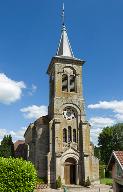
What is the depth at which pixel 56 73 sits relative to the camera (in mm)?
46094

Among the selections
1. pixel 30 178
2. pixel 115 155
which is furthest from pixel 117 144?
pixel 115 155

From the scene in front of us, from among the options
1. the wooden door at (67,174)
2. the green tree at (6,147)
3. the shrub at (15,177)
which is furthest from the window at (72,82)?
the shrub at (15,177)

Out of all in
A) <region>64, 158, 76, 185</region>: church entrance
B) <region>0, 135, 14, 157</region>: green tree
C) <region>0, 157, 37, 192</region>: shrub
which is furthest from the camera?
<region>0, 135, 14, 157</region>: green tree

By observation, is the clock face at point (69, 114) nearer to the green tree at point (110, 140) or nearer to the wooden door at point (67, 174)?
the wooden door at point (67, 174)

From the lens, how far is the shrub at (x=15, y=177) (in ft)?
90.2

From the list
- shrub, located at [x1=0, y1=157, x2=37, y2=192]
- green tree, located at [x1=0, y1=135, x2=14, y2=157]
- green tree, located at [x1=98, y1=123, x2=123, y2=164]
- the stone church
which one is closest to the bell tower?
the stone church

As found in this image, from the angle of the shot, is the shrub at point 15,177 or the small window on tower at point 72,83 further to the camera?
the small window on tower at point 72,83

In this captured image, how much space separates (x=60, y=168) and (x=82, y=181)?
3.82 metres

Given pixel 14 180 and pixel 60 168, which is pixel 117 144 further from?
pixel 14 180

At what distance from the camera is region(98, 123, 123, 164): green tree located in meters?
77.9

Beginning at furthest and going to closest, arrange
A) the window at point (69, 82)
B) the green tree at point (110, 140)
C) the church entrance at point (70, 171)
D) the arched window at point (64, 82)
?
the green tree at point (110, 140) → the arched window at point (64, 82) → the window at point (69, 82) → the church entrance at point (70, 171)

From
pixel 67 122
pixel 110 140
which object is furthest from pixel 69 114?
pixel 110 140

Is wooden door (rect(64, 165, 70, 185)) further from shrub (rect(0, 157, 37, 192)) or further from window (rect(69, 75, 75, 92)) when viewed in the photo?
shrub (rect(0, 157, 37, 192))

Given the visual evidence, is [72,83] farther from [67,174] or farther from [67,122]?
[67,174]
